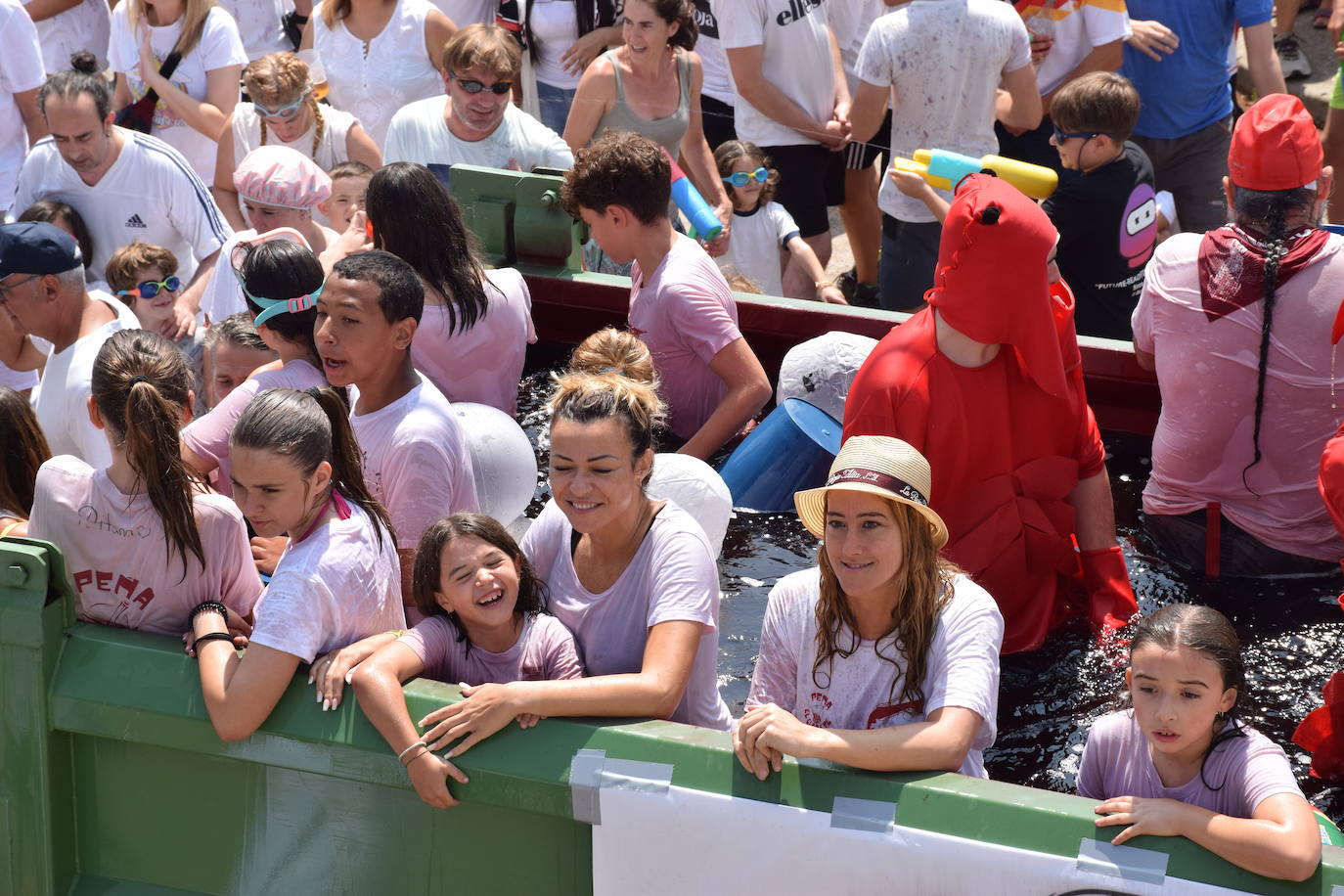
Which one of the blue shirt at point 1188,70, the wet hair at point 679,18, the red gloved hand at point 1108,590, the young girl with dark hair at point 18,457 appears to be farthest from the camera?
the blue shirt at point 1188,70

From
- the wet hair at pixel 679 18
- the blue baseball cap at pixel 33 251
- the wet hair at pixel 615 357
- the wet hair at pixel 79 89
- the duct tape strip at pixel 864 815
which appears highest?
the wet hair at pixel 679 18

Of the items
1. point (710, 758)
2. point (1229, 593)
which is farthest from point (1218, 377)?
point (710, 758)

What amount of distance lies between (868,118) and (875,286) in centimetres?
118

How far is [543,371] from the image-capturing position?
5391 mm

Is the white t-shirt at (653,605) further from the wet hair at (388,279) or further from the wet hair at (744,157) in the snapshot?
the wet hair at (744,157)

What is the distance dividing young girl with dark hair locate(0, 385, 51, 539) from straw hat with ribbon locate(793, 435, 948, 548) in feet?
6.05

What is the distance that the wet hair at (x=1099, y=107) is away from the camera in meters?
4.96

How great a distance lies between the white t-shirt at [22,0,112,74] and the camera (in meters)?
7.44

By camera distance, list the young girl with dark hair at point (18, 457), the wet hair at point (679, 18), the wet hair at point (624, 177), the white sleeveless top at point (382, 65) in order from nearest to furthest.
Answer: the young girl with dark hair at point (18, 457)
the wet hair at point (624, 177)
the wet hair at point (679, 18)
the white sleeveless top at point (382, 65)

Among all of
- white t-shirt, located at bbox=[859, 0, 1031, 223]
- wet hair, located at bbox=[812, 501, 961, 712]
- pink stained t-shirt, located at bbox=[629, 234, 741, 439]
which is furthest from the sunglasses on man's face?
wet hair, located at bbox=[812, 501, 961, 712]

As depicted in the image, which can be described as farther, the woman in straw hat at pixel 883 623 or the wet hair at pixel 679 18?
the wet hair at pixel 679 18

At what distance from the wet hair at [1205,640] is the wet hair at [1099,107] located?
9.35ft

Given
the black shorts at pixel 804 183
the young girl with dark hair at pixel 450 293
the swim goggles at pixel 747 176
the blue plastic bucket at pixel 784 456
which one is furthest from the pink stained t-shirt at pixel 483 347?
the black shorts at pixel 804 183

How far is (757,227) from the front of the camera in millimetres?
6012
